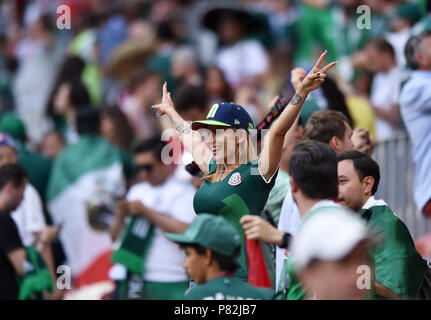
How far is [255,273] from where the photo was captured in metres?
6.36

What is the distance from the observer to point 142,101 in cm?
1298

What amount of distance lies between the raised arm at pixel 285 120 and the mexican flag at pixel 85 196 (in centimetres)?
467

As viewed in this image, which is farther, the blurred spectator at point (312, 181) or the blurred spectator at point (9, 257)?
the blurred spectator at point (9, 257)

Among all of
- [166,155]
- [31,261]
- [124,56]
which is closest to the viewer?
[31,261]

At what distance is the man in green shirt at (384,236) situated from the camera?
19.1ft

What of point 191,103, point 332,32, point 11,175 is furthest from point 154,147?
point 332,32

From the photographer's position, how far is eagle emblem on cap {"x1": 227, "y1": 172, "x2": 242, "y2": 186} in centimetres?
602

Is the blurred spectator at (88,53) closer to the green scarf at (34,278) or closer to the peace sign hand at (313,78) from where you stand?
the green scarf at (34,278)

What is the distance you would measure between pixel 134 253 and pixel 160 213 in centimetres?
43

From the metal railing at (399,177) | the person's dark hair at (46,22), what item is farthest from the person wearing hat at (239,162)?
the person's dark hair at (46,22)

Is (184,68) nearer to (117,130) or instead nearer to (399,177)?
(117,130)
